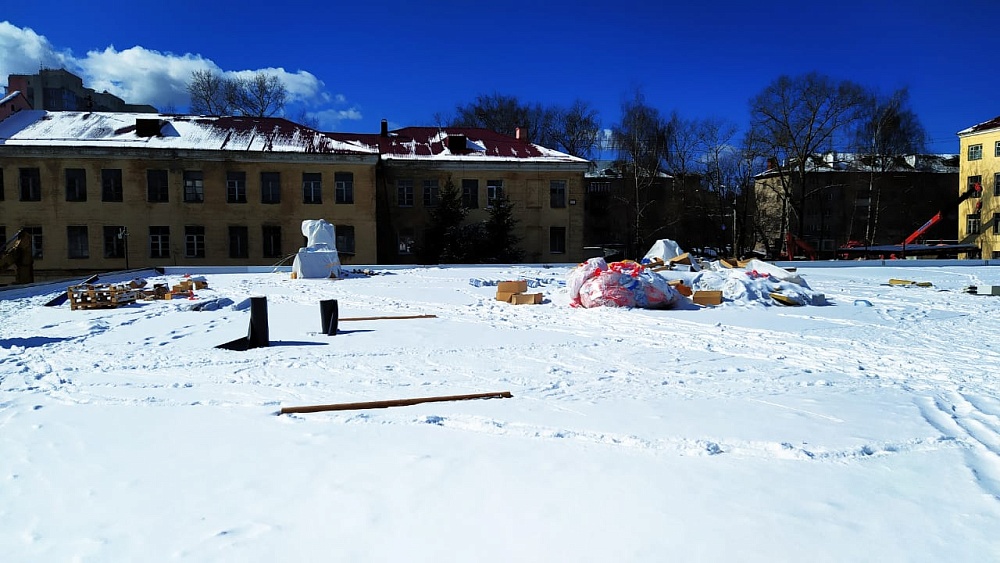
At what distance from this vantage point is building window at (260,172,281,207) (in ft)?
102

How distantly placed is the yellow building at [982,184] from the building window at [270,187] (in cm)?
4667

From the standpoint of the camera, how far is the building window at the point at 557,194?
34625 millimetres

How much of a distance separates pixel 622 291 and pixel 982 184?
4513 cm

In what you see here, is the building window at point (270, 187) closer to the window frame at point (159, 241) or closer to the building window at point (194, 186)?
the building window at point (194, 186)

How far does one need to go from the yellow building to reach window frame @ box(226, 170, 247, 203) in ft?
159

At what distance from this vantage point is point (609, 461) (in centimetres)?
379

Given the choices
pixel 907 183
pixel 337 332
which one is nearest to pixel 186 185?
pixel 337 332

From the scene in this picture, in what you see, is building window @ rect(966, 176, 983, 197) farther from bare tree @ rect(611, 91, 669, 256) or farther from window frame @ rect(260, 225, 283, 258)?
window frame @ rect(260, 225, 283, 258)

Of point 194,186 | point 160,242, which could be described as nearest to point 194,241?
point 160,242

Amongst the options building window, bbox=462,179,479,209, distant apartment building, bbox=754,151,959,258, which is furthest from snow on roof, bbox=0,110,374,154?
distant apartment building, bbox=754,151,959,258

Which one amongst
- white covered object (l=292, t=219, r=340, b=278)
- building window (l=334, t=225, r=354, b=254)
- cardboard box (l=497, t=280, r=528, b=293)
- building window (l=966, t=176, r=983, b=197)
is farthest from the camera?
building window (l=966, t=176, r=983, b=197)

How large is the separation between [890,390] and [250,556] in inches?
213

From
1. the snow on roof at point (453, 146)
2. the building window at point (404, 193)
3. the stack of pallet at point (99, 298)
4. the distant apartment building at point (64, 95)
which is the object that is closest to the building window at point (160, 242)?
the snow on roof at point (453, 146)

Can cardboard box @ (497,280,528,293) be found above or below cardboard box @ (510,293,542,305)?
above
